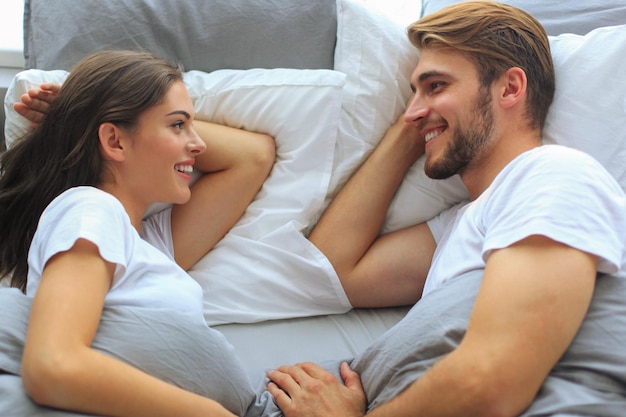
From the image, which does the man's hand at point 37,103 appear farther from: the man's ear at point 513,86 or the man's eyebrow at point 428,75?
the man's ear at point 513,86

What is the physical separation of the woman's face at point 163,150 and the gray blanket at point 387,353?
0.30 m

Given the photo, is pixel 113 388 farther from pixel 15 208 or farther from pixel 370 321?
pixel 370 321

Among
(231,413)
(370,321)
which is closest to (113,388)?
(231,413)

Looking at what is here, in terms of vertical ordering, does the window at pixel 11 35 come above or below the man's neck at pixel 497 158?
below

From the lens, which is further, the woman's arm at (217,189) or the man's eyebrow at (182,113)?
the woman's arm at (217,189)

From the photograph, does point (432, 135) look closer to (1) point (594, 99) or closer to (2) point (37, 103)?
(1) point (594, 99)

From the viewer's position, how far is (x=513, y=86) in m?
1.43

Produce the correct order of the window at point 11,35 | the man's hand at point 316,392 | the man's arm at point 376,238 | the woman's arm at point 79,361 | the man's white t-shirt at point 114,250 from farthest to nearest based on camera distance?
1. the window at point 11,35
2. the man's arm at point 376,238
3. the man's hand at point 316,392
4. the man's white t-shirt at point 114,250
5. the woman's arm at point 79,361

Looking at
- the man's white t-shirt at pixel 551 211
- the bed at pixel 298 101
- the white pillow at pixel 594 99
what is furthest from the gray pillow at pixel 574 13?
the man's white t-shirt at pixel 551 211

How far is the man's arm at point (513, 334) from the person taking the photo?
98 centimetres

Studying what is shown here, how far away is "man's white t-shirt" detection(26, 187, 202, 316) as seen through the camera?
3.46 feet

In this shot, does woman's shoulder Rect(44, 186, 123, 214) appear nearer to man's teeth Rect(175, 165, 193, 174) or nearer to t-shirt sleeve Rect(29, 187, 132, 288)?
t-shirt sleeve Rect(29, 187, 132, 288)

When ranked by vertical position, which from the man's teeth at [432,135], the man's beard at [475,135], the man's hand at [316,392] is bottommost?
the man's hand at [316,392]

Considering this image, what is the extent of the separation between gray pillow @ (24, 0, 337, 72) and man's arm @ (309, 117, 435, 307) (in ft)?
1.01
